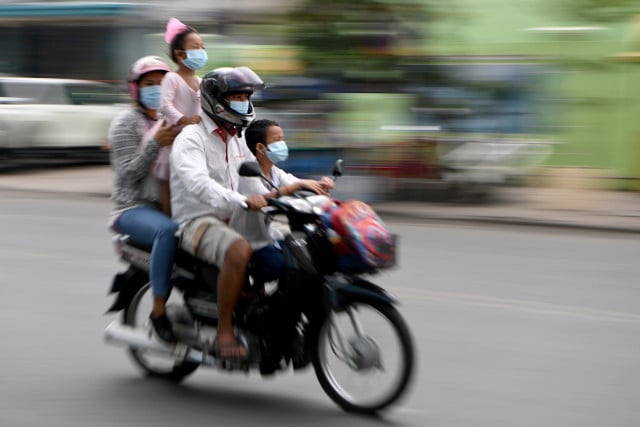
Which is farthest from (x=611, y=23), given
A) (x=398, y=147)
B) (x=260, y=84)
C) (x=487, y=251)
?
(x=260, y=84)

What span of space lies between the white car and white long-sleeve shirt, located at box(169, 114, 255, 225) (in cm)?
1367

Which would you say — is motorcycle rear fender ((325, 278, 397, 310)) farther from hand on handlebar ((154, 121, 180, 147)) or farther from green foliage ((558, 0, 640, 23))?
green foliage ((558, 0, 640, 23))

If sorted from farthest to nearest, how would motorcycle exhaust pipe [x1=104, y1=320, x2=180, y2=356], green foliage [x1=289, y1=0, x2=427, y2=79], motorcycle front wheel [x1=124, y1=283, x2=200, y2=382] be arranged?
green foliage [x1=289, y1=0, x2=427, y2=79] → motorcycle front wheel [x1=124, y1=283, x2=200, y2=382] → motorcycle exhaust pipe [x1=104, y1=320, x2=180, y2=356]

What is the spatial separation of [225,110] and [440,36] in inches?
402

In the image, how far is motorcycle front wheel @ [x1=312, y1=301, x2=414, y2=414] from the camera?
5148 mm

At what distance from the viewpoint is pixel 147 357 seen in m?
6.21

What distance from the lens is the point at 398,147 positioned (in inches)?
583

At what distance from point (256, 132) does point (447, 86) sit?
9.78 meters

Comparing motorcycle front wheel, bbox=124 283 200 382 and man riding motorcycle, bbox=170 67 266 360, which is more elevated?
man riding motorcycle, bbox=170 67 266 360

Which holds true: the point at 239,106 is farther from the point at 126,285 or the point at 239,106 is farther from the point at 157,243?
the point at 126,285

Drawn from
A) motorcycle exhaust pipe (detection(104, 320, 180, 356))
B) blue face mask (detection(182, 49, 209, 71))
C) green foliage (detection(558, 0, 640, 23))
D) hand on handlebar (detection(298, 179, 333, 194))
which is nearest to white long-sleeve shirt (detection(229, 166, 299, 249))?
hand on handlebar (detection(298, 179, 333, 194))

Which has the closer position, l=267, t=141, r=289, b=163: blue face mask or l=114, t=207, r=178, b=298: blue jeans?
l=267, t=141, r=289, b=163: blue face mask

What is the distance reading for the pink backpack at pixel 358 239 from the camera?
5000 mm

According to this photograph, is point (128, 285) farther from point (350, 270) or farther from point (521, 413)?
point (521, 413)
